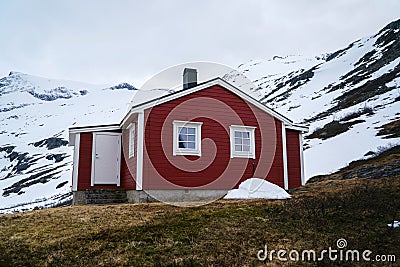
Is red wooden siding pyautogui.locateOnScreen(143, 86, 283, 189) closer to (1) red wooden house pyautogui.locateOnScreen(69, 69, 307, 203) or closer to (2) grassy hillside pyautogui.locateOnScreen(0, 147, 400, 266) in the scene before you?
(1) red wooden house pyautogui.locateOnScreen(69, 69, 307, 203)

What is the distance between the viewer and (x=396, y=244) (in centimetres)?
643

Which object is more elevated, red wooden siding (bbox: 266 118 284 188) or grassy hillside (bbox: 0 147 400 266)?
red wooden siding (bbox: 266 118 284 188)

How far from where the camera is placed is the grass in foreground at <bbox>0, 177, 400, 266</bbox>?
20.4ft

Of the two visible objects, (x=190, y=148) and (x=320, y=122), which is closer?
(x=190, y=148)

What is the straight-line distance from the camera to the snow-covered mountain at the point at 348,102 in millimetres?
25392

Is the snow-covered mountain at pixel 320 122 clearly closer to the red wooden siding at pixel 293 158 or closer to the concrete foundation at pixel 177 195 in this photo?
the red wooden siding at pixel 293 158

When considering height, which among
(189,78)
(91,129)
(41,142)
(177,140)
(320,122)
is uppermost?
(41,142)

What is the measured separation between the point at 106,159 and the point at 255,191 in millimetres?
5928

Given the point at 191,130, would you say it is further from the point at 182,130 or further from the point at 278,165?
the point at 278,165

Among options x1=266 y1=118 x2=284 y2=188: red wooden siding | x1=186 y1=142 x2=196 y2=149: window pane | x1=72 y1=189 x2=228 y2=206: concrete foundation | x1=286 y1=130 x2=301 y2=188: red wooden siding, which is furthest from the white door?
x1=286 y1=130 x2=301 y2=188: red wooden siding

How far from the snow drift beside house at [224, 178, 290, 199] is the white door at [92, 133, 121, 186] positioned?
4785 millimetres

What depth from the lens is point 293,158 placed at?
613 inches

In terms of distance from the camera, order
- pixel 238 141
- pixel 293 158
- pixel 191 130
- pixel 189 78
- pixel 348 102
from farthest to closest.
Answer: pixel 348 102 < pixel 293 158 < pixel 189 78 < pixel 238 141 < pixel 191 130

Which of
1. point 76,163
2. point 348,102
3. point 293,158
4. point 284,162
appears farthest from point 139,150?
point 348,102
